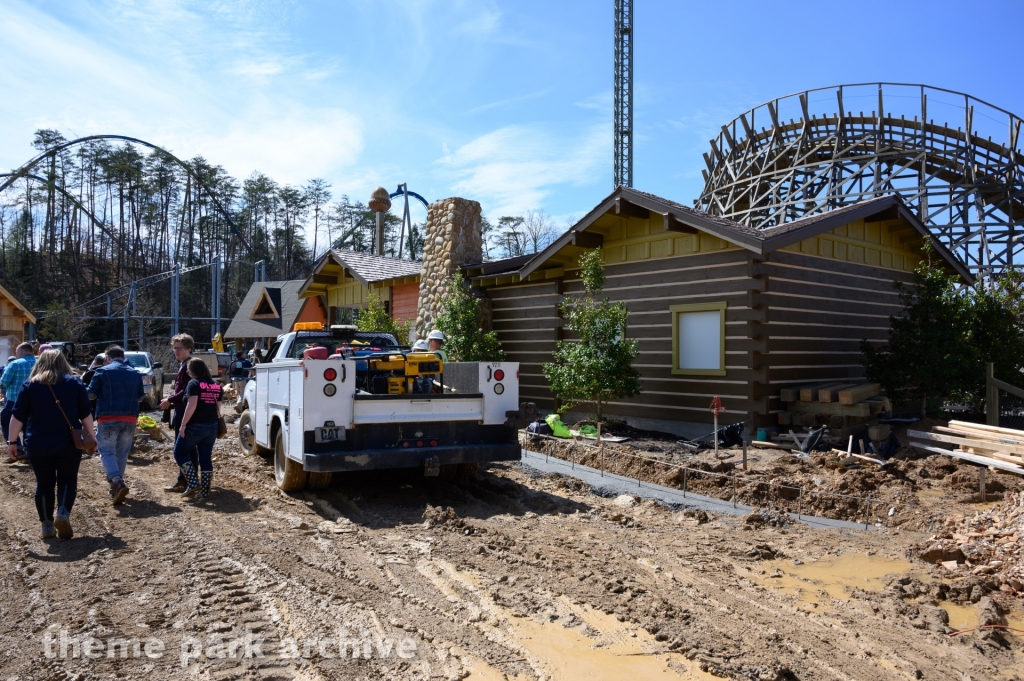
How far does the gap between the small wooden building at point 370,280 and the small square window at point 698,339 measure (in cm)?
866

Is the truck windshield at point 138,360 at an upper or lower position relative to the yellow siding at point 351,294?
lower

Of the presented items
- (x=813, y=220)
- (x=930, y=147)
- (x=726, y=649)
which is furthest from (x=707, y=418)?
(x=930, y=147)

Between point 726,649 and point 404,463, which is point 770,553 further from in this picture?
point 404,463

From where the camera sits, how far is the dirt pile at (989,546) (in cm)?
553

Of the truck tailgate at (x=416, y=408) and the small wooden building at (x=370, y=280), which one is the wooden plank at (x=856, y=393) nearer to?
the truck tailgate at (x=416, y=408)

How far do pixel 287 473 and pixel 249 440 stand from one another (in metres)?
3.40

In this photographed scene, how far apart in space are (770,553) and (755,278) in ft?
22.5

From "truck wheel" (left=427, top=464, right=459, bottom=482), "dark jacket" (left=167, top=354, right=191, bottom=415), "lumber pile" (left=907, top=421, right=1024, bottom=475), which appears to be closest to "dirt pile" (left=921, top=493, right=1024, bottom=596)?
"lumber pile" (left=907, top=421, right=1024, bottom=475)

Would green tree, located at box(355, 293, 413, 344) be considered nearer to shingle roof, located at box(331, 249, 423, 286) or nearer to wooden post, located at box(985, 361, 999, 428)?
shingle roof, located at box(331, 249, 423, 286)

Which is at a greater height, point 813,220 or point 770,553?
point 813,220

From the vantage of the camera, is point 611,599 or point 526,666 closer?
point 526,666

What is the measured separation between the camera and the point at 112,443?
26.4 feet

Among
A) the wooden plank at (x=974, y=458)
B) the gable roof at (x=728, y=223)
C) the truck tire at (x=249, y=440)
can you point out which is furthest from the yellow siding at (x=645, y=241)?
the truck tire at (x=249, y=440)

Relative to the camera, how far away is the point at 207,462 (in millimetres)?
8406
